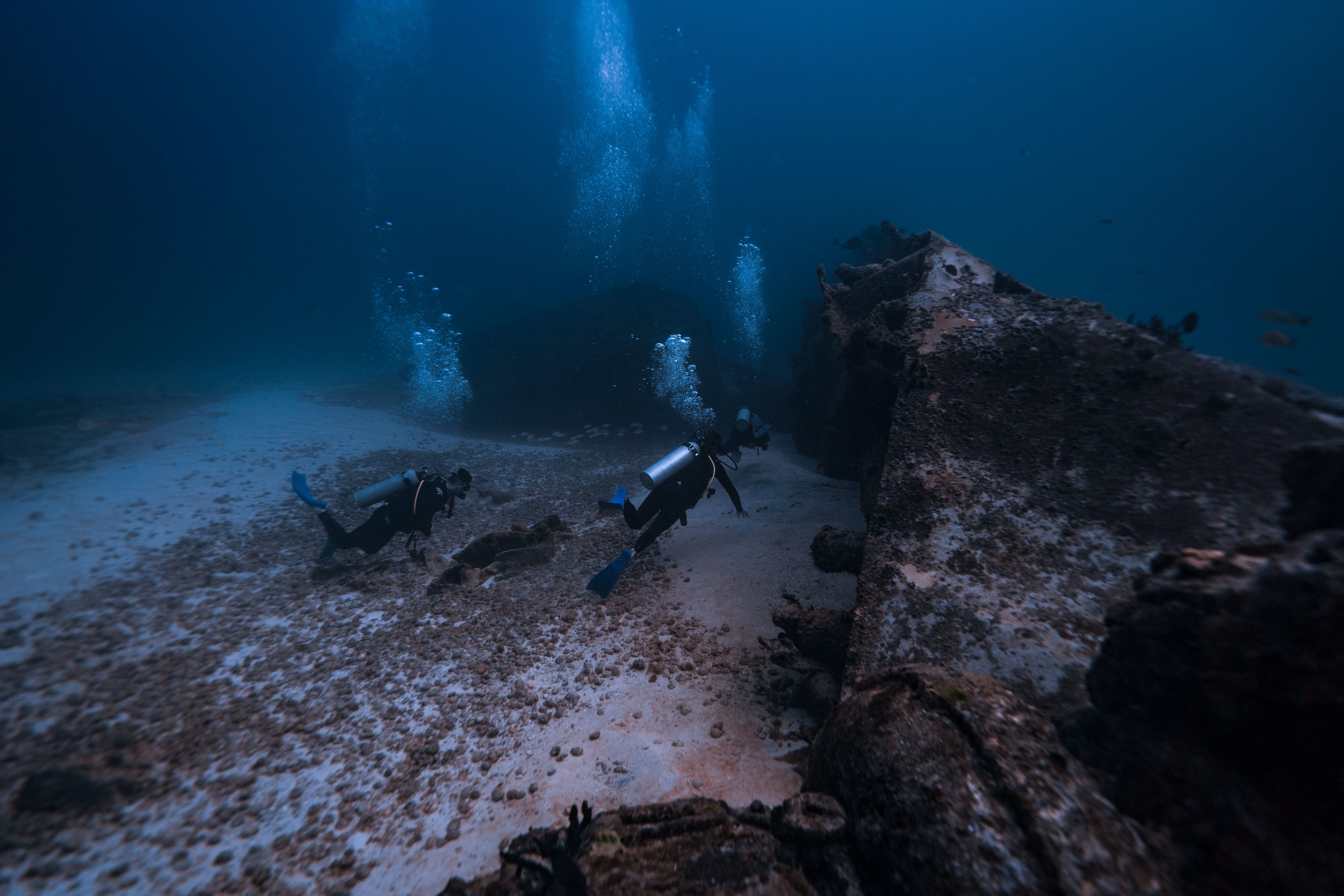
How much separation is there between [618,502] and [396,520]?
3.96 meters

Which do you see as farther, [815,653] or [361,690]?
[361,690]

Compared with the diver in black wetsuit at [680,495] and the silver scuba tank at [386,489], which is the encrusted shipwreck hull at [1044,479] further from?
the silver scuba tank at [386,489]

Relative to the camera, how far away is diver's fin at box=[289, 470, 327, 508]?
8.48 m

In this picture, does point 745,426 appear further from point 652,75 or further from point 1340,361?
point 1340,361

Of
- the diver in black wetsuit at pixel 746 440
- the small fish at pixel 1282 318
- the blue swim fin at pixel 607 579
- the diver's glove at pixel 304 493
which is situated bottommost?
the diver's glove at pixel 304 493

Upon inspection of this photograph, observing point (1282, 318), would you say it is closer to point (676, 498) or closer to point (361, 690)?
point (676, 498)

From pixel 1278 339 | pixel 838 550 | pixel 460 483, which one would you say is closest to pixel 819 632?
pixel 838 550

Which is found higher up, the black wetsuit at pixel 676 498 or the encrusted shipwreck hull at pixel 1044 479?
the encrusted shipwreck hull at pixel 1044 479

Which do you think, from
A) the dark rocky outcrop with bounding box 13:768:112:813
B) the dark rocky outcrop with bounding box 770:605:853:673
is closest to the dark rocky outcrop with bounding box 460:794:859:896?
the dark rocky outcrop with bounding box 770:605:853:673

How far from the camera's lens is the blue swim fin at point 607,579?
605cm

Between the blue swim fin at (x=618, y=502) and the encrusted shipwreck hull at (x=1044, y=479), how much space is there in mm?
4344

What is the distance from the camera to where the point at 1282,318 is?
891cm

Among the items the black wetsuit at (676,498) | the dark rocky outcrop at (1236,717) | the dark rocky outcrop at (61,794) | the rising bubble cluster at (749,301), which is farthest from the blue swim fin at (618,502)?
the rising bubble cluster at (749,301)

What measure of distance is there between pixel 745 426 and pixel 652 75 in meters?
106
